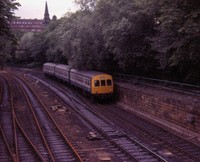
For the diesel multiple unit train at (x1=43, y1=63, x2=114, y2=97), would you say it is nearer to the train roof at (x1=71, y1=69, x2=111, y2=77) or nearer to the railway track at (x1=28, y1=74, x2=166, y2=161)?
the train roof at (x1=71, y1=69, x2=111, y2=77)

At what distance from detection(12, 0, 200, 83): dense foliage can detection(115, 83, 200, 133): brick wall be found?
6.70ft

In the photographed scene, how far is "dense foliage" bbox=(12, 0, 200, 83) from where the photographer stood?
1900cm

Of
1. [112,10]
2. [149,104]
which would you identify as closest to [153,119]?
[149,104]

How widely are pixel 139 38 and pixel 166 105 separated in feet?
27.2

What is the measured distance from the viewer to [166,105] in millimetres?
22219

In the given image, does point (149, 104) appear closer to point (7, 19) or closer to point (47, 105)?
point (47, 105)

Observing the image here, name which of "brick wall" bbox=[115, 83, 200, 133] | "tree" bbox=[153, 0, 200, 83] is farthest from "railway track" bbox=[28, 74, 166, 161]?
"tree" bbox=[153, 0, 200, 83]

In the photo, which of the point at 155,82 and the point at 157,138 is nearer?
the point at 157,138

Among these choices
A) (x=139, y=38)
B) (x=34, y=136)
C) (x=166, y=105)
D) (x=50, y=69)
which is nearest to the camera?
(x=34, y=136)

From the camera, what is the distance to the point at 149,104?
24.8 metres

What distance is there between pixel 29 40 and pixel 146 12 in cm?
6875

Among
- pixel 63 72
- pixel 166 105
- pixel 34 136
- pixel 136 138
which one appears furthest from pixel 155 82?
pixel 63 72

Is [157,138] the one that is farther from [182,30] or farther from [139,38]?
[139,38]

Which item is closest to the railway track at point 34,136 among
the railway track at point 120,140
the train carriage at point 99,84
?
the railway track at point 120,140
